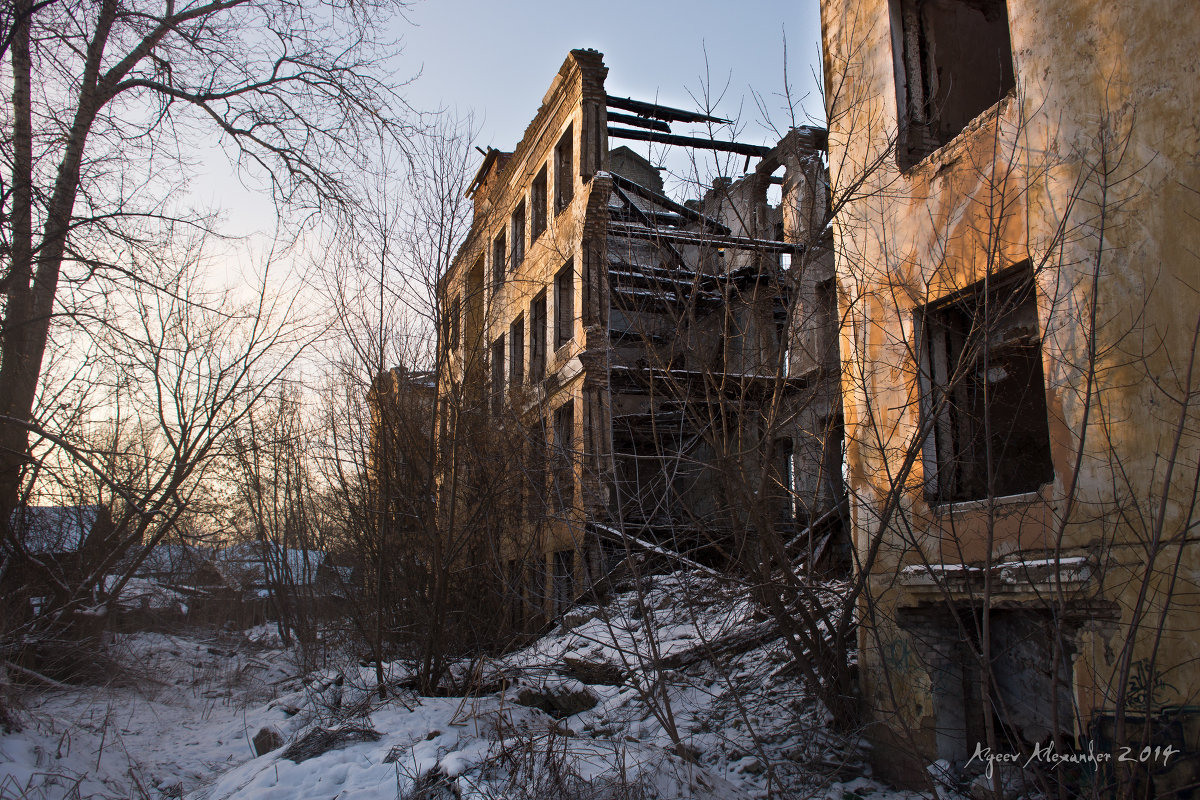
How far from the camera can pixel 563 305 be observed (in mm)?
16734

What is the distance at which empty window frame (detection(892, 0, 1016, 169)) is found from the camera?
7281 mm

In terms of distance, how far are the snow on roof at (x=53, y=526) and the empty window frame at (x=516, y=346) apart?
27.7 feet

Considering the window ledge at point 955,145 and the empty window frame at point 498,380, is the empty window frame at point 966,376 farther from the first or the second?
the empty window frame at point 498,380

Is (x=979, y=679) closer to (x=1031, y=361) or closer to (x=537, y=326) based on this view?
(x=1031, y=361)

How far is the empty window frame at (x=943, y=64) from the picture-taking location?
23.9 ft

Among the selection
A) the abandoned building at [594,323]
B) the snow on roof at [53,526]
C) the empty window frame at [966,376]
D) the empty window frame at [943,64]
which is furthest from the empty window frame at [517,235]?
the empty window frame at [966,376]

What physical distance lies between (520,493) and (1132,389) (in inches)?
329

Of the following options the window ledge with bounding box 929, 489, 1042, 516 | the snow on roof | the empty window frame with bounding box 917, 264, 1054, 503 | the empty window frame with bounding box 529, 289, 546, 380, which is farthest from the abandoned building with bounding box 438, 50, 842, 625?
the snow on roof

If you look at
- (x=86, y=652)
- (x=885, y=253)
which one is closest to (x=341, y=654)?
(x=86, y=652)

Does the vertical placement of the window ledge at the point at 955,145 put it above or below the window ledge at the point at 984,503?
above

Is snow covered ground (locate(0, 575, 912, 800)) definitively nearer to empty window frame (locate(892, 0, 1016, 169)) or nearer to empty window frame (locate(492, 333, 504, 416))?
empty window frame (locate(492, 333, 504, 416))

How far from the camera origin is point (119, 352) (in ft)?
22.2

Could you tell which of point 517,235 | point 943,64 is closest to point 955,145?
point 943,64

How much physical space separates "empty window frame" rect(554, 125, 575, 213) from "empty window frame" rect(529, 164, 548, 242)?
977 millimetres
